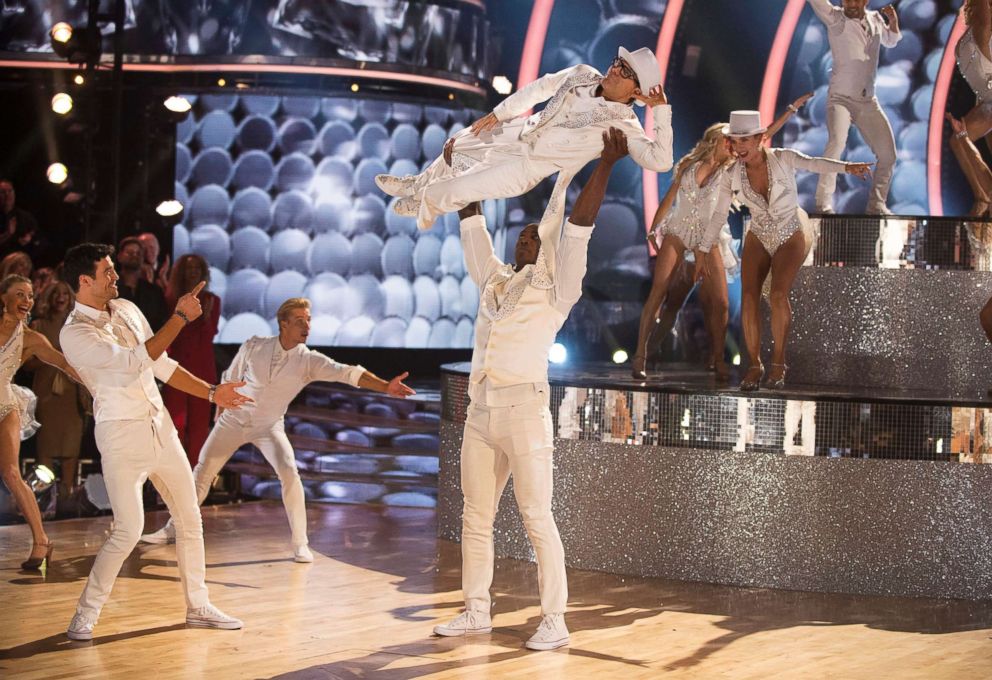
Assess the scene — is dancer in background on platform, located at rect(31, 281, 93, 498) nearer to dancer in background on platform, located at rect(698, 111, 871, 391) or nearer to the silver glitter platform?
the silver glitter platform

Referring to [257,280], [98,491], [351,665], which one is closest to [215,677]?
[351,665]

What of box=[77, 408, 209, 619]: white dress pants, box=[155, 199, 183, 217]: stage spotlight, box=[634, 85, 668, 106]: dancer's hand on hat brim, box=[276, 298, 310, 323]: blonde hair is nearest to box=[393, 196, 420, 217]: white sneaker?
box=[276, 298, 310, 323]: blonde hair

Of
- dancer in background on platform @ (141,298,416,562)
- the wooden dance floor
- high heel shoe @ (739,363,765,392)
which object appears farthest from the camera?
high heel shoe @ (739,363,765,392)

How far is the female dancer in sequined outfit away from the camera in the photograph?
6301mm

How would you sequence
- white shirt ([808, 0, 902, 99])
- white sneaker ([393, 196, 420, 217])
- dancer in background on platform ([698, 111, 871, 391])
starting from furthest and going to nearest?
white shirt ([808, 0, 902, 99])
dancer in background on platform ([698, 111, 871, 391])
white sneaker ([393, 196, 420, 217])

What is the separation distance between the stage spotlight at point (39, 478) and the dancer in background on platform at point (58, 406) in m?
0.35

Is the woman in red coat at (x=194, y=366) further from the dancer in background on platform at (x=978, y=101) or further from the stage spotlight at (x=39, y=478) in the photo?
the dancer in background on platform at (x=978, y=101)

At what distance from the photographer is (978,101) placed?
831cm

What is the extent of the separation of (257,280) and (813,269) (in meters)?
6.79

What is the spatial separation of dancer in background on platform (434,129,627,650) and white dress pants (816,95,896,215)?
3642 mm

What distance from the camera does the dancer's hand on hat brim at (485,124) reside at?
5248 mm

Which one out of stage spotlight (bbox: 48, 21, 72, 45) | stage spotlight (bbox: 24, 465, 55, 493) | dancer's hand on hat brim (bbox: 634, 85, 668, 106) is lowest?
stage spotlight (bbox: 24, 465, 55, 493)

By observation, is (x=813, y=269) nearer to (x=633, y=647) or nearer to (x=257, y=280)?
(x=633, y=647)

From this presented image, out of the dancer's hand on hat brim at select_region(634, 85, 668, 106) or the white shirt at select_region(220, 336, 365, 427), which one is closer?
the dancer's hand on hat brim at select_region(634, 85, 668, 106)
